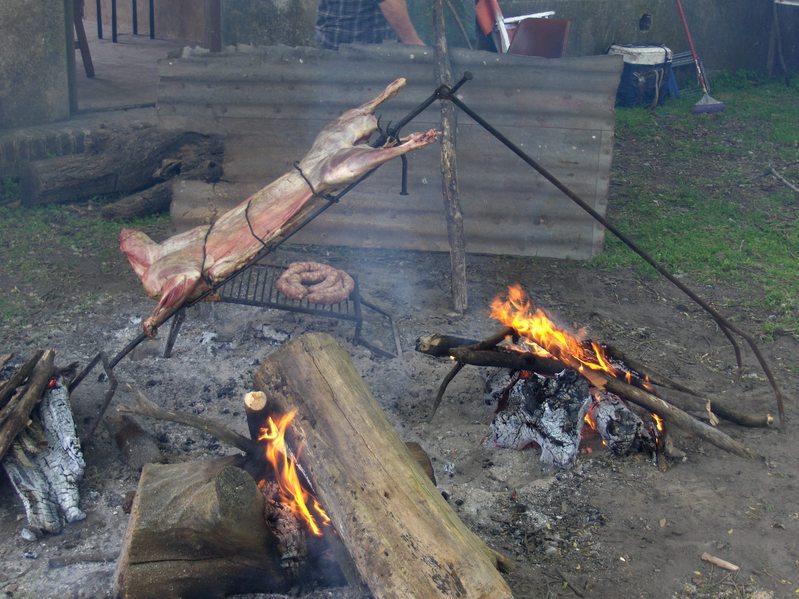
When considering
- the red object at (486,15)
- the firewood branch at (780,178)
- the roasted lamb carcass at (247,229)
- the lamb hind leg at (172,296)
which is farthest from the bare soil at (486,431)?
the firewood branch at (780,178)

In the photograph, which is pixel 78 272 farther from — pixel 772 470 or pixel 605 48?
pixel 605 48

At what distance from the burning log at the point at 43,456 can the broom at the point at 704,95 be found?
401 inches

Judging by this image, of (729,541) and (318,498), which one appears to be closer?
(318,498)

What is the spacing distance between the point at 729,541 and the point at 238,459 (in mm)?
2586

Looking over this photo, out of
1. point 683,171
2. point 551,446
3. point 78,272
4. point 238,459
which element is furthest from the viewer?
point 683,171

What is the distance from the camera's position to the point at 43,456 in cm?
429

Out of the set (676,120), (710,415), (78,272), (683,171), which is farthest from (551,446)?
(676,120)

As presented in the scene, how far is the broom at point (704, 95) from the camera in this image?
1159cm

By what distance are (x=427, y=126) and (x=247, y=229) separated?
10.9 ft

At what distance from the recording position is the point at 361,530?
3.21 m

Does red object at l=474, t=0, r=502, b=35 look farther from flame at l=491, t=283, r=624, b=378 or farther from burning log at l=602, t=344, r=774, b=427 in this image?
burning log at l=602, t=344, r=774, b=427

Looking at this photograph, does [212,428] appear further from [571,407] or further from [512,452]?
[571,407]

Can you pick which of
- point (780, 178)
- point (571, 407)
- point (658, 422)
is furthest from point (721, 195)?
point (571, 407)

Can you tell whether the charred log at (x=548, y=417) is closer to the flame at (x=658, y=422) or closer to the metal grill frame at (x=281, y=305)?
the flame at (x=658, y=422)
